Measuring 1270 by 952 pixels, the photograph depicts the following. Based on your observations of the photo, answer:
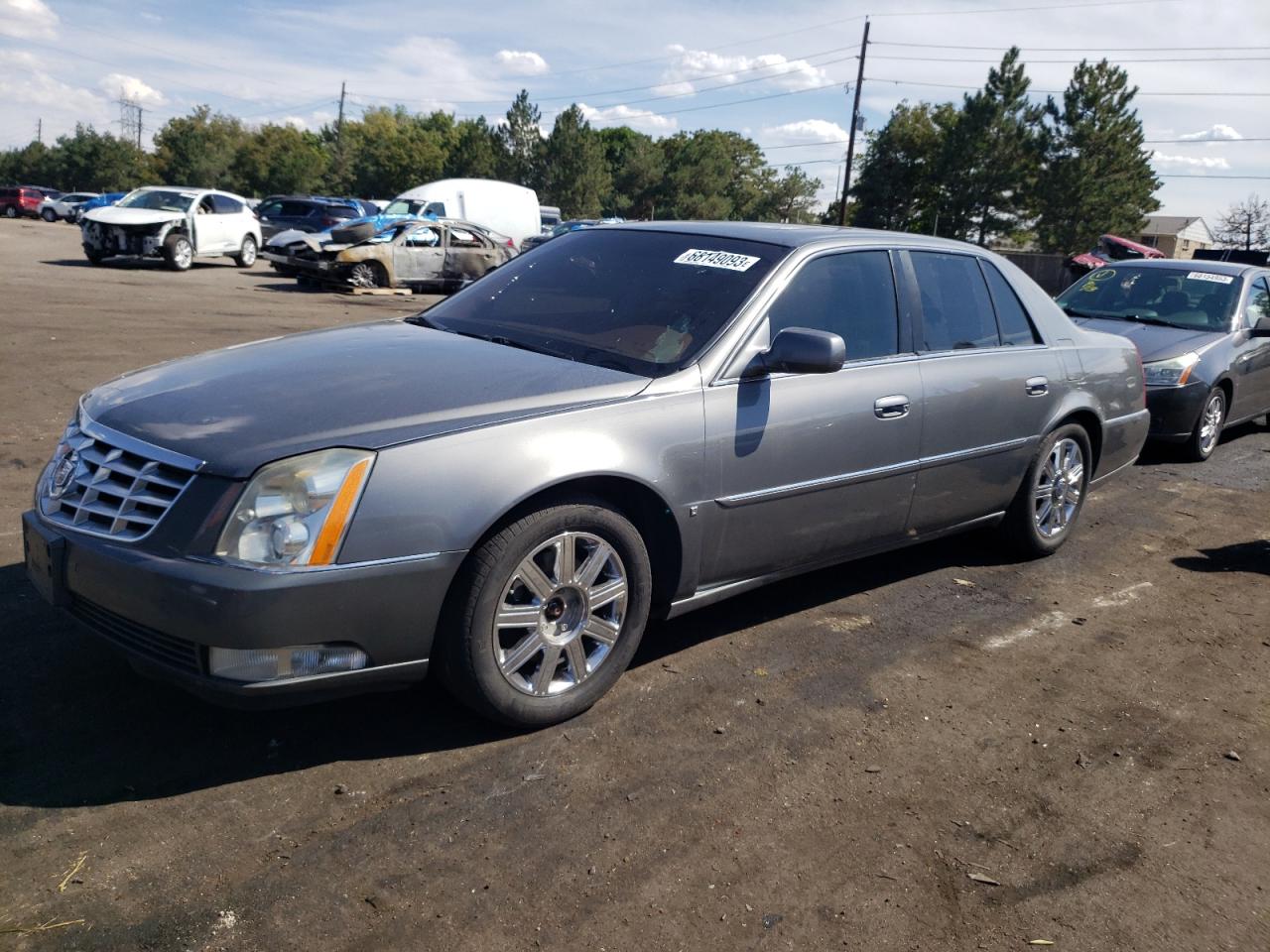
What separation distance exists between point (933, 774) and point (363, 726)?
1882 mm

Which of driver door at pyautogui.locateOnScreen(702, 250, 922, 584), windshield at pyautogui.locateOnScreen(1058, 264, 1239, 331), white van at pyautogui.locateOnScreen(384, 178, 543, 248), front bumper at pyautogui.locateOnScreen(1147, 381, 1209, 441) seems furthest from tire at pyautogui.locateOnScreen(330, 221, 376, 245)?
driver door at pyautogui.locateOnScreen(702, 250, 922, 584)

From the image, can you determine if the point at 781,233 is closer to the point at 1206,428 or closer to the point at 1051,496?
the point at 1051,496

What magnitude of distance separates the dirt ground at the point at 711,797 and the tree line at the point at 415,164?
226 feet

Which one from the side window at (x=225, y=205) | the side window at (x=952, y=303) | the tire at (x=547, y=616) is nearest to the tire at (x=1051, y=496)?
the side window at (x=952, y=303)

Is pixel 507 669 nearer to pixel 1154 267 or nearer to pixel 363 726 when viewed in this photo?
pixel 363 726

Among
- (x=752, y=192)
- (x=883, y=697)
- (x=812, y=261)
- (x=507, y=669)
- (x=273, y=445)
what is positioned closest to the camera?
(x=273, y=445)

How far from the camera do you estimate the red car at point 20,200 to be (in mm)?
53656

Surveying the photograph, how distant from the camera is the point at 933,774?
3.46m

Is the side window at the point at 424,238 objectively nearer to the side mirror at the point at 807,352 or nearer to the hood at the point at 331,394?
the hood at the point at 331,394

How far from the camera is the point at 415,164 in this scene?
78812 millimetres

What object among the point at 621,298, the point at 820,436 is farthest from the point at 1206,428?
the point at 621,298

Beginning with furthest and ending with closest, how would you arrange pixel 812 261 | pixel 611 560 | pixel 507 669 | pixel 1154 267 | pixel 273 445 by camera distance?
pixel 1154 267 → pixel 812 261 → pixel 611 560 → pixel 507 669 → pixel 273 445

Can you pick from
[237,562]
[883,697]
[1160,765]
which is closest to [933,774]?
[883,697]

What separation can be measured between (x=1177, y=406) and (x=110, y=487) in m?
8.12
